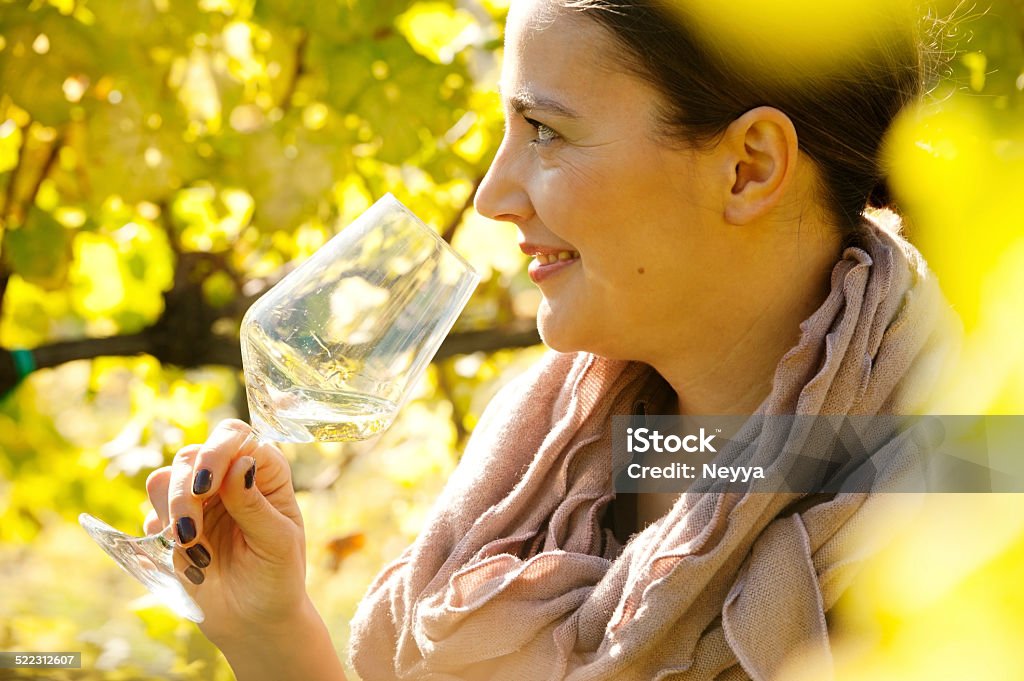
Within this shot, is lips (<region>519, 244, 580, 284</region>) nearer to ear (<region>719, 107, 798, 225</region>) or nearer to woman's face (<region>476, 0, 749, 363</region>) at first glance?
woman's face (<region>476, 0, 749, 363</region>)

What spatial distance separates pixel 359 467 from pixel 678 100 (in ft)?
6.12

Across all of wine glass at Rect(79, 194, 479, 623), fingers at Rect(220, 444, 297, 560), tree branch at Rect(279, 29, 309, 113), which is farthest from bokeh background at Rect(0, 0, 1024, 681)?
fingers at Rect(220, 444, 297, 560)

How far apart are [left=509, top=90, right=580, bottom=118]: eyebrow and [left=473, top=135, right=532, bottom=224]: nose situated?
0.16 ft

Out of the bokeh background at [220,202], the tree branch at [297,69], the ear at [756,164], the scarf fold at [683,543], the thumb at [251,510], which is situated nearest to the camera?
the scarf fold at [683,543]

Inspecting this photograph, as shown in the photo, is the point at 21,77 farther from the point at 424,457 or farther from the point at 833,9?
the point at 833,9

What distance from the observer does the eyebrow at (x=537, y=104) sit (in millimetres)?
1301

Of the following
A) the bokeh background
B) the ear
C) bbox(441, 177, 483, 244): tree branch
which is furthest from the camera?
bbox(441, 177, 483, 244): tree branch

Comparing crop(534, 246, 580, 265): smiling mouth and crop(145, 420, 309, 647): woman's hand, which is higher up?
crop(534, 246, 580, 265): smiling mouth

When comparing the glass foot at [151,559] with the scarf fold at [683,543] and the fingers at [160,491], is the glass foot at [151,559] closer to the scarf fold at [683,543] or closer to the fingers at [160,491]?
the fingers at [160,491]

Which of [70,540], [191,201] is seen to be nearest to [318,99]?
[191,201]

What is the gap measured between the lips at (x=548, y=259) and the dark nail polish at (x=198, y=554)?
1.72ft

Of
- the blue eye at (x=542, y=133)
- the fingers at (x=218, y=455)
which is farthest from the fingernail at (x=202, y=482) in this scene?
the blue eye at (x=542, y=133)

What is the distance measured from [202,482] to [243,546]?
19cm

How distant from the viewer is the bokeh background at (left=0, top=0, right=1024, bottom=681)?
7.24ft
